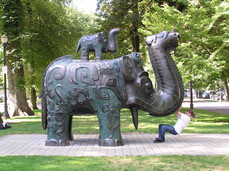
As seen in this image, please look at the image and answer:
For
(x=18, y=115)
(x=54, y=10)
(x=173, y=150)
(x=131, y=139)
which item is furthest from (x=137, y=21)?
(x=173, y=150)

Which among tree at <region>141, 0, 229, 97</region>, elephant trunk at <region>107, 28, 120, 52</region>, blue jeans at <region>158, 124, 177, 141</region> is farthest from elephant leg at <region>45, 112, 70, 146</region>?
tree at <region>141, 0, 229, 97</region>

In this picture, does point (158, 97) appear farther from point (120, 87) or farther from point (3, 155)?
point (3, 155)

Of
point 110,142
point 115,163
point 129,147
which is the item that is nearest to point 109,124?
point 110,142

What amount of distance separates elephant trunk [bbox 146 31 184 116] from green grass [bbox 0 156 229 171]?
2.00 metres

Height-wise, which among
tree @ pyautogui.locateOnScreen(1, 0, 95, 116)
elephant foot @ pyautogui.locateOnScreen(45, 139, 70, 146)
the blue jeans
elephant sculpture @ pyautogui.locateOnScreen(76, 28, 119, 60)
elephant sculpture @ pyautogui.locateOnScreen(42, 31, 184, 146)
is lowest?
elephant foot @ pyautogui.locateOnScreen(45, 139, 70, 146)

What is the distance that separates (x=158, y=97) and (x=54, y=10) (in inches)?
641

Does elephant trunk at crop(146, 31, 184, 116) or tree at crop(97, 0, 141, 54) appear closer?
elephant trunk at crop(146, 31, 184, 116)

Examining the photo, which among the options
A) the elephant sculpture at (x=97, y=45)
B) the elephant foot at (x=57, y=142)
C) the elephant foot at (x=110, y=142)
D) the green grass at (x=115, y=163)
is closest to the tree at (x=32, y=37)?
the elephant sculpture at (x=97, y=45)

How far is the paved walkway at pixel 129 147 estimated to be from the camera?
8031 millimetres

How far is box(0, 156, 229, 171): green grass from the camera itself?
A: 6.36 m

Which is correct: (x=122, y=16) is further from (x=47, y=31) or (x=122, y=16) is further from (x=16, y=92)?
(x=16, y=92)

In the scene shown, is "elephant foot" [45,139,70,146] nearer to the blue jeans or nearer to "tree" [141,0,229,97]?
the blue jeans

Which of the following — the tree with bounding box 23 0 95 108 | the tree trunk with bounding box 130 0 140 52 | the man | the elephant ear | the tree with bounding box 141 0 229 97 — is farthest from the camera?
the tree trunk with bounding box 130 0 140 52

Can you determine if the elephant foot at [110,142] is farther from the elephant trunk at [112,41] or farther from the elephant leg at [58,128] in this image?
the elephant trunk at [112,41]
